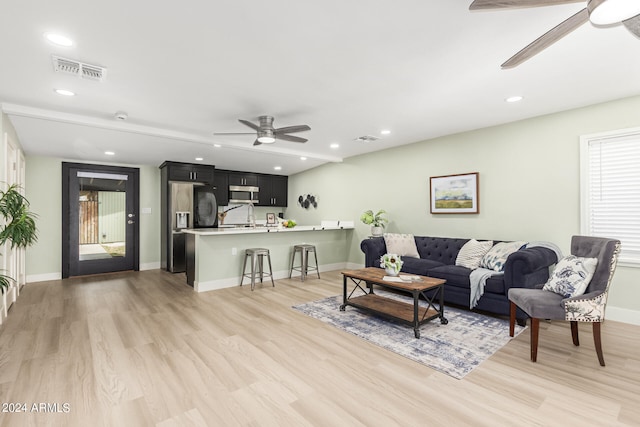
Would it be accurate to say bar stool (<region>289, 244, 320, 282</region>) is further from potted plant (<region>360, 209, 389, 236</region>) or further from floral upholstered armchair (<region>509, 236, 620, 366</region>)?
floral upholstered armchair (<region>509, 236, 620, 366</region>)

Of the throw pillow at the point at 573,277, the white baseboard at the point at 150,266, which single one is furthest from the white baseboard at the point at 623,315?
the white baseboard at the point at 150,266

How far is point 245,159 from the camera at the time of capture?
250 inches

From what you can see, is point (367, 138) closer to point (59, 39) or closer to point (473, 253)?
point (473, 253)

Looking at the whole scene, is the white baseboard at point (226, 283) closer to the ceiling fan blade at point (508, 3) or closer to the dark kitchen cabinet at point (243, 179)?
the dark kitchen cabinet at point (243, 179)

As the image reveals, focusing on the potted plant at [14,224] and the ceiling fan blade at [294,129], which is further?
the ceiling fan blade at [294,129]

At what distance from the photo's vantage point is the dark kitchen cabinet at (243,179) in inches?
296

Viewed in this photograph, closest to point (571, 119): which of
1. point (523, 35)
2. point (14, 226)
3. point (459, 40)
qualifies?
point (523, 35)

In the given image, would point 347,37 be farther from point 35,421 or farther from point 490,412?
point 35,421

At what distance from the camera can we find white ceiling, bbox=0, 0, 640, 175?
77.9 inches

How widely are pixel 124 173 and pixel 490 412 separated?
7.10 meters

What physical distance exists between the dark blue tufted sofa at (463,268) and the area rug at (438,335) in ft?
0.62

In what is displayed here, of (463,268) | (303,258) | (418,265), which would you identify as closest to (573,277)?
(463,268)

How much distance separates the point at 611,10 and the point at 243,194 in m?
7.08

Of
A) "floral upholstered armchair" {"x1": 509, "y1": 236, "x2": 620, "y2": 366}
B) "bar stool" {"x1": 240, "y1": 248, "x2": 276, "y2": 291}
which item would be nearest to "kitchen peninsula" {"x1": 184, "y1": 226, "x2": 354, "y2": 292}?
"bar stool" {"x1": 240, "y1": 248, "x2": 276, "y2": 291}
